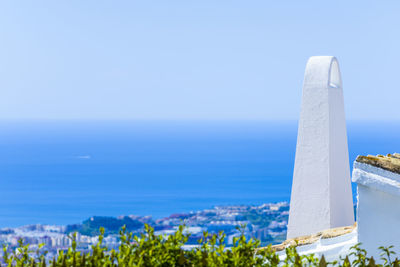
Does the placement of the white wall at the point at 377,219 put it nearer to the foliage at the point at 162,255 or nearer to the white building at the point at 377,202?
the white building at the point at 377,202

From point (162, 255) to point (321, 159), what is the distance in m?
3.76

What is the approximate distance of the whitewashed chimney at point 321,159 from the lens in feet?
20.2

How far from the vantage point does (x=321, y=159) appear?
20.4ft

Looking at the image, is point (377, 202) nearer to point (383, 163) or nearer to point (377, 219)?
point (377, 219)

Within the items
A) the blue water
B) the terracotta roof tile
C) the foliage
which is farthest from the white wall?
the blue water

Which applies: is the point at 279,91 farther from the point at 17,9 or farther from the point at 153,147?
the point at 17,9

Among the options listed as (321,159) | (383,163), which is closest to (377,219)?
(383,163)

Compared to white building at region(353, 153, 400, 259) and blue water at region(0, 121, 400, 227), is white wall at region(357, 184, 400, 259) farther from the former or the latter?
blue water at region(0, 121, 400, 227)

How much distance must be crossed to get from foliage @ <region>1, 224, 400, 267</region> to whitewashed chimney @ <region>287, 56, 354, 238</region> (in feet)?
11.1

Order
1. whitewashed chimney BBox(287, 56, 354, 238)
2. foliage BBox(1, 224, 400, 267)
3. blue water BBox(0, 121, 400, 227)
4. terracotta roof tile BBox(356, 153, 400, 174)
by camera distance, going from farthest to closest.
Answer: blue water BBox(0, 121, 400, 227), whitewashed chimney BBox(287, 56, 354, 238), terracotta roof tile BBox(356, 153, 400, 174), foliage BBox(1, 224, 400, 267)

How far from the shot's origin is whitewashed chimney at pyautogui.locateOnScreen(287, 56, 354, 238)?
615 centimetres

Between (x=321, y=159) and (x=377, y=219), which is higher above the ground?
(x=321, y=159)

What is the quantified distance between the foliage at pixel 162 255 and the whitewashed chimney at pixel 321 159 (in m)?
3.37

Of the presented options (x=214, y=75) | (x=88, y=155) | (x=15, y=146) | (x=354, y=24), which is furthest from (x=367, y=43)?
(x=15, y=146)
